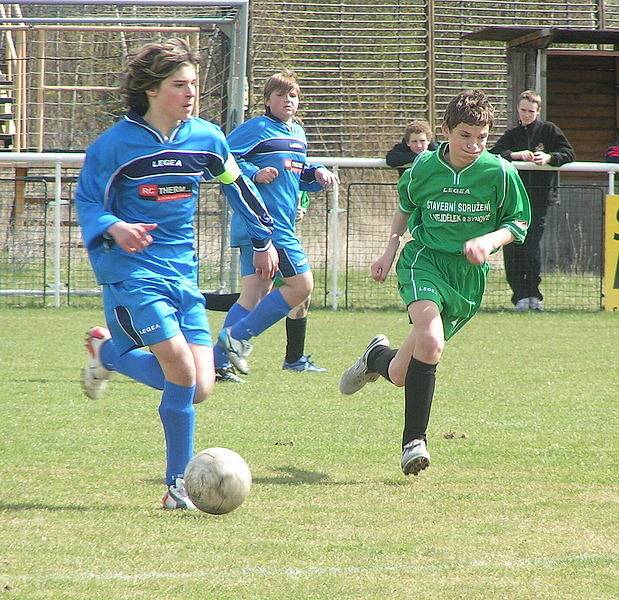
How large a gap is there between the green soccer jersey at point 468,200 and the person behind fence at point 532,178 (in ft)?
23.4

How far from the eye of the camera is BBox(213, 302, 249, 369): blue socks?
837 centimetres

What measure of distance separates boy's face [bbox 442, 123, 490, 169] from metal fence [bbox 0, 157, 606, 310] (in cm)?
783

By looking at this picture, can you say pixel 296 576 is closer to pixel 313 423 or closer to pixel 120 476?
pixel 120 476

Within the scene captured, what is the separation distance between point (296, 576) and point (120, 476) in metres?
1.74

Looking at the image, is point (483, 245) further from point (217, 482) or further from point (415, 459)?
point (217, 482)

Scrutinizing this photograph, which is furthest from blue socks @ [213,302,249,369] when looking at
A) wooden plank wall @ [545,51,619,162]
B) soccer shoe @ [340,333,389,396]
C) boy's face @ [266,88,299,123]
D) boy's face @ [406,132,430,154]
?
wooden plank wall @ [545,51,619,162]

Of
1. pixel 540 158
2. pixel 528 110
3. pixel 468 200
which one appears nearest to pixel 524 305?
pixel 540 158

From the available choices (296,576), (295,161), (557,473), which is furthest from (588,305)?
(296,576)

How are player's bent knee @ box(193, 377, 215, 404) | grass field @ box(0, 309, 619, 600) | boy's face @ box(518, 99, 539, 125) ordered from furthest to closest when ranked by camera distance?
boy's face @ box(518, 99, 539, 125), player's bent knee @ box(193, 377, 215, 404), grass field @ box(0, 309, 619, 600)

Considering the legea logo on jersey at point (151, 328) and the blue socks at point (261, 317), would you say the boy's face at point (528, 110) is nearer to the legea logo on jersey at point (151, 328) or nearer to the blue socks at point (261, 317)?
the blue socks at point (261, 317)

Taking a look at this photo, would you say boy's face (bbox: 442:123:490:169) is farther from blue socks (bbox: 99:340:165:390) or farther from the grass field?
blue socks (bbox: 99:340:165:390)

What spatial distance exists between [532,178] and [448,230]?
8337mm

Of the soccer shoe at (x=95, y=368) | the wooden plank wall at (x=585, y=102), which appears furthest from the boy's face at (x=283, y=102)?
the wooden plank wall at (x=585, y=102)

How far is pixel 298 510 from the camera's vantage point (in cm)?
473
